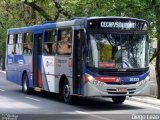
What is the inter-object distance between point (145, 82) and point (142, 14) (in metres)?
5.99

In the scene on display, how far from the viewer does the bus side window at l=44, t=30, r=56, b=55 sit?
1933 cm

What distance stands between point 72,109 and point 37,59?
554 cm

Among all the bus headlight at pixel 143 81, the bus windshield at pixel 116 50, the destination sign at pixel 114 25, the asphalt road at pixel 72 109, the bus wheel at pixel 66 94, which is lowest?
the asphalt road at pixel 72 109

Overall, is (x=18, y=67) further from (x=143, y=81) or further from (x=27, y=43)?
(x=143, y=81)

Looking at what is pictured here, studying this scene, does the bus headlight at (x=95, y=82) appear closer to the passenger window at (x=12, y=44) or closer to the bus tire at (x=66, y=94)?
the bus tire at (x=66, y=94)

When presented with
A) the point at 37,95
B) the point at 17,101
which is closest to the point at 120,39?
the point at 17,101

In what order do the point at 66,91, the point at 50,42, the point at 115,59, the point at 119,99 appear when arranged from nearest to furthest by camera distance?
the point at 115,59 → the point at 66,91 → the point at 119,99 → the point at 50,42

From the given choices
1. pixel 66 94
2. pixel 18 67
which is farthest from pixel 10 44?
pixel 66 94

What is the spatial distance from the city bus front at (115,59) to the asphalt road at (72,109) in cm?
73

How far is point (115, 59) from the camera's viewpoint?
53.4 feet

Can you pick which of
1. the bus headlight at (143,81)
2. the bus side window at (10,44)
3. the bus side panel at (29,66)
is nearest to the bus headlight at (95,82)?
the bus headlight at (143,81)

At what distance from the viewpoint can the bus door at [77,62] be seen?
16659 mm

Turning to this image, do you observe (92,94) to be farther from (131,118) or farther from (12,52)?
(12,52)

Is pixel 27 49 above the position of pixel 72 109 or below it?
above
